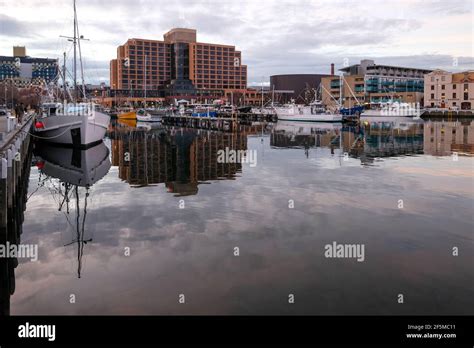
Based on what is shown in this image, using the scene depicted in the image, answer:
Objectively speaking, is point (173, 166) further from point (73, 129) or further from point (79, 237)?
point (79, 237)

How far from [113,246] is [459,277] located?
10.3m

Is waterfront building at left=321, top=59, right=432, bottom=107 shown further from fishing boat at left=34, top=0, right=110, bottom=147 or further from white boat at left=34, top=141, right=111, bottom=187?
white boat at left=34, top=141, right=111, bottom=187

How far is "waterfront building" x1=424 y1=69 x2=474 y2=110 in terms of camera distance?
15862 cm

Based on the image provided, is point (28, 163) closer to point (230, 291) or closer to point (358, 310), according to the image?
point (230, 291)

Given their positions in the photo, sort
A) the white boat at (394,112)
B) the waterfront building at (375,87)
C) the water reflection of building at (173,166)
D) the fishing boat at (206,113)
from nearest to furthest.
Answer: the water reflection of building at (173,166) → the fishing boat at (206,113) → the white boat at (394,112) → the waterfront building at (375,87)

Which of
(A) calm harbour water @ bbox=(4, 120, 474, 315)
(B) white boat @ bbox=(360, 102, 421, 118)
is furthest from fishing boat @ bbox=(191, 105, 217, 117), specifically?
(A) calm harbour water @ bbox=(4, 120, 474, 315)

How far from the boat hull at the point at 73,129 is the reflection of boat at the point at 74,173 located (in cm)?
104

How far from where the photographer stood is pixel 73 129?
46.0 m

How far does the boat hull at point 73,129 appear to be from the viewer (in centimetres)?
4562

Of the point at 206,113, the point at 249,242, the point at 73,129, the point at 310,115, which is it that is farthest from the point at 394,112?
the point at 249,242

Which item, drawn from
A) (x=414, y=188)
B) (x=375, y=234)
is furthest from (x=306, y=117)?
(x=375, y=234)

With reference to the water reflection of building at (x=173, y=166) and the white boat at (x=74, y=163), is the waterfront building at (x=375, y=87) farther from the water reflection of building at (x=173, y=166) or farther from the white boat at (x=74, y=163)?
the white boat at (x=74, y=163)

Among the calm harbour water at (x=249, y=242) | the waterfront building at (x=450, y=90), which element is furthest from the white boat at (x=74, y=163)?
the waterfront building at (x=450, y=90)

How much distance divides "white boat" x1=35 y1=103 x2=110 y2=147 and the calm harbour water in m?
15.1
